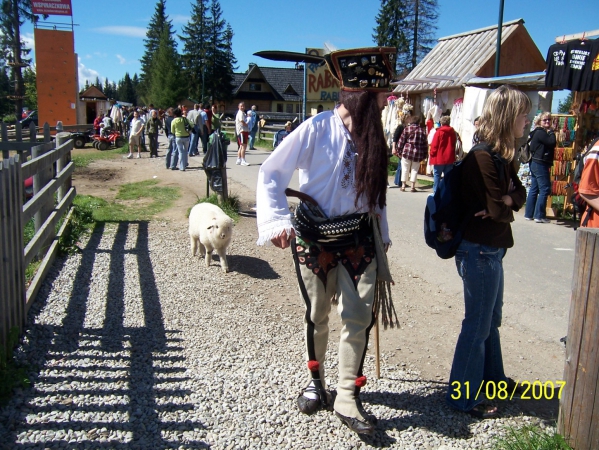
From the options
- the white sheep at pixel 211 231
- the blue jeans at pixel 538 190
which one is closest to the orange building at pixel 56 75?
the white sheep at pixel 211 231

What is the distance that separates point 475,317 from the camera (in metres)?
3.13

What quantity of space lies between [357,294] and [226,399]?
3.76 ft

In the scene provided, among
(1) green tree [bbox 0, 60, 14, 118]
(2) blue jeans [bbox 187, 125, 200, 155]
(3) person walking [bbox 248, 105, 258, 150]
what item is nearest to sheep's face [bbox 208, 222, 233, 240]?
(2) blue jeans [bbox 187, 125, 200, 155]

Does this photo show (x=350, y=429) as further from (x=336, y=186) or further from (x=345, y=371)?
(x=336, y=186)

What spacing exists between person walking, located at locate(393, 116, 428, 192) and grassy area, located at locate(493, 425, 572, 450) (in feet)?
33.0

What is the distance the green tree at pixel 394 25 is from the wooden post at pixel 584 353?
168 ft

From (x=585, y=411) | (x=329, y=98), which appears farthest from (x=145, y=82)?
(x=585, y=411)

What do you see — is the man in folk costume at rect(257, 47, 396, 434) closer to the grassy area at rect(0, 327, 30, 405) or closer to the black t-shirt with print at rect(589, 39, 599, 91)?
the grassy area at rect(0, 327, 30, 405)

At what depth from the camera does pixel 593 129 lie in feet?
31.6

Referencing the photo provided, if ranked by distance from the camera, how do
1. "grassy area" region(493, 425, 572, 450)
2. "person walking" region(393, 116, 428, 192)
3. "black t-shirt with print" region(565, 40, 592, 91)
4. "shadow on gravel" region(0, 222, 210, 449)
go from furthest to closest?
"person walking" region(393, 116, 428, 192) < "black t-shirt with print" region(565, 40, 592, 91) < "shadow on gravel" region(0, 222, 210, 449) < "grassy area" region(493, 425, 572, 450)

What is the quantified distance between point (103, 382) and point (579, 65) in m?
8.33

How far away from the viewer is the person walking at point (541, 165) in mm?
9034

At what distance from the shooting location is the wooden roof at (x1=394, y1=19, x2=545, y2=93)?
14.1 metres

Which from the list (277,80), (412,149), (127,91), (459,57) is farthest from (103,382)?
(127,91)
